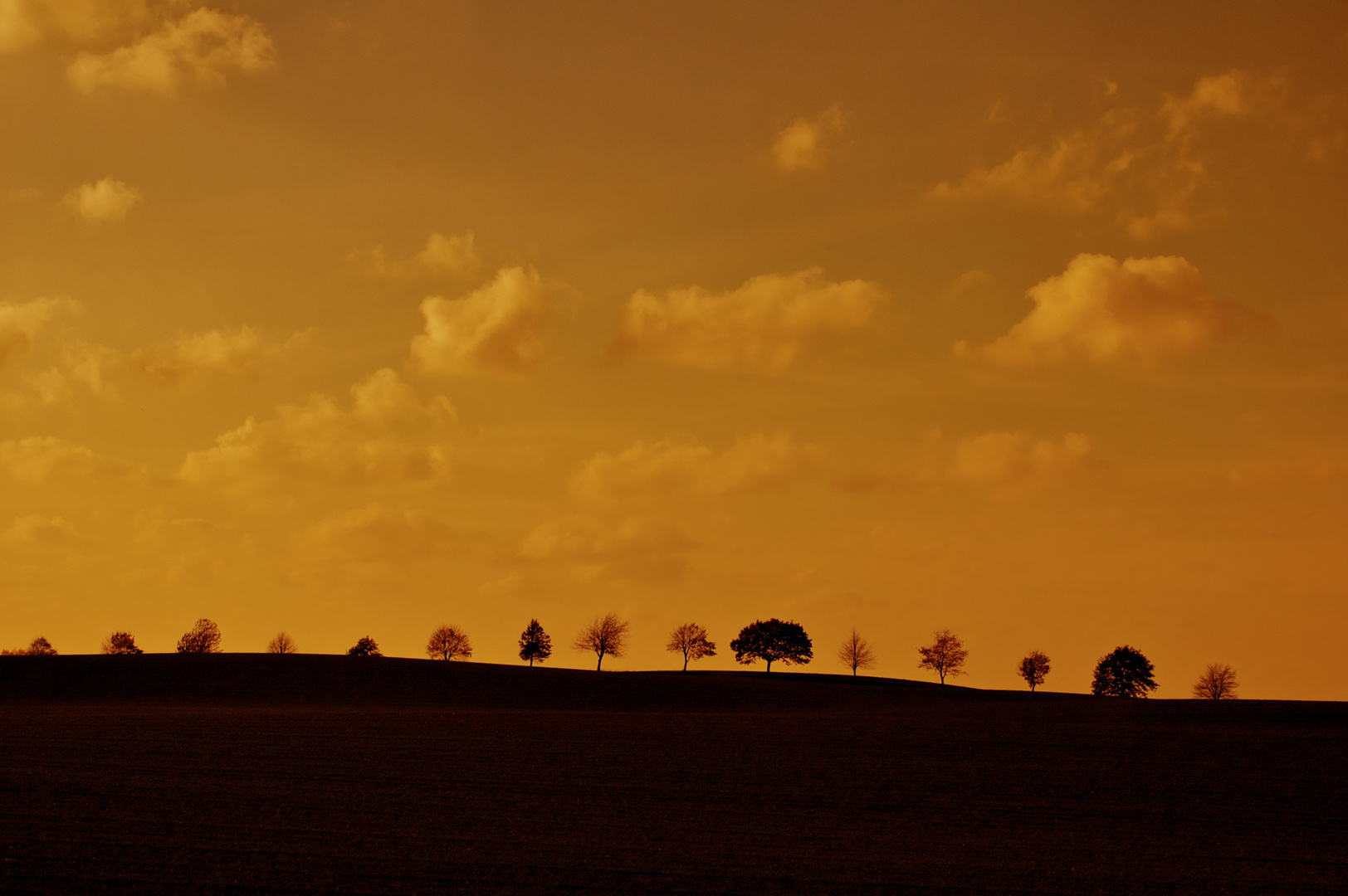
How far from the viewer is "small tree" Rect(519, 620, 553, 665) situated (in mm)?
123188

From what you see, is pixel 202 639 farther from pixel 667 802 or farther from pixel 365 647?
pixel 667 802

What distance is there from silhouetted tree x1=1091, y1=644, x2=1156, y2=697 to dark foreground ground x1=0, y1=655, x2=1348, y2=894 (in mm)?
56993

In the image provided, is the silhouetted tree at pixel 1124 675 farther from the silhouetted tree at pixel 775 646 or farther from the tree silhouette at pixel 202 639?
the tree silhouette at pixel 202 639

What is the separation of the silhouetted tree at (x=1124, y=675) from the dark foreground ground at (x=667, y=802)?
5699 cm

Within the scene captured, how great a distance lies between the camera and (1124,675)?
11200 centimetres

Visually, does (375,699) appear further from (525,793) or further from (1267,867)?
(1267,867)

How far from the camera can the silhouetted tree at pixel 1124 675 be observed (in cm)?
11162

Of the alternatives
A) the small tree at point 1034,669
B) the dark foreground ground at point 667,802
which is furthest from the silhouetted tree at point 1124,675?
the dark foreground ground at point 667,802

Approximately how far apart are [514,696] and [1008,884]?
167ft

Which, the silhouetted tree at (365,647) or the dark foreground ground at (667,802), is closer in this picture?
the dark foreground ground at (667,802)

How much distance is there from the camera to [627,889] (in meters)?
20.5

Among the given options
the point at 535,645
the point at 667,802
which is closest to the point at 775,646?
the point at 535,645

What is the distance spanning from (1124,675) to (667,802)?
95.5 metres

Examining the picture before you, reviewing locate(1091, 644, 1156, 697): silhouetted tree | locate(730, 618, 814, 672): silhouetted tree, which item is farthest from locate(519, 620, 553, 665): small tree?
locate(1091, 644, 1156, 697): silhouetted tree
